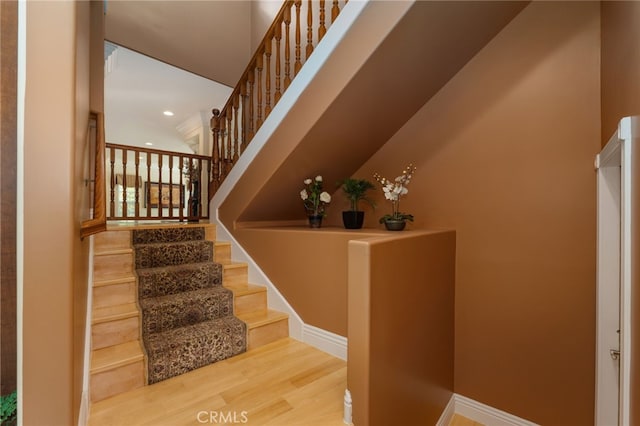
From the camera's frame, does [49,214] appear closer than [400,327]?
Yes

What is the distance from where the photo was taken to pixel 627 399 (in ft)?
3.42

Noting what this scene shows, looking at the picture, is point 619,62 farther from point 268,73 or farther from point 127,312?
point 127,312

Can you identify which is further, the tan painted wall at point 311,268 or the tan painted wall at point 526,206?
the tan painted wall at point 311,268

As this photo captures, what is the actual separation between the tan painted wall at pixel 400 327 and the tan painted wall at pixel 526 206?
0.72ft

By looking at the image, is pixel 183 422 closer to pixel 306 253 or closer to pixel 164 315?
pixel 164 315

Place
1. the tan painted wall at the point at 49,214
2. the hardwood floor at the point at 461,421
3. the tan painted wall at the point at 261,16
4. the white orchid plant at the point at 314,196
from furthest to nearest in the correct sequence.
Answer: the tan painted wall at the point at 261,16
the white orchid plant at the point at 314,196
the hardwood floor at the point at 461,421
the tan painted wall at the point at 49,214

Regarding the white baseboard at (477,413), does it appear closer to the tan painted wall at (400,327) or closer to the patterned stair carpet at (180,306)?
the tan painted wall at (400,327)

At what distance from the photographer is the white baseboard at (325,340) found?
6.98 feet

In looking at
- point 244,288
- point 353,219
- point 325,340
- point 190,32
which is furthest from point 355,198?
point 190,32

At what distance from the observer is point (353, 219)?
2520 millimetres

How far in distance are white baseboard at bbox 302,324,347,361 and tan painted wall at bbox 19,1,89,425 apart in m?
1.56

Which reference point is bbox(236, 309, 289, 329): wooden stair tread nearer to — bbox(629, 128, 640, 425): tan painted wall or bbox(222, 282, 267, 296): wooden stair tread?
bbox(222, 282, 267, 296): wooden stair tread

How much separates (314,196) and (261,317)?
114 centimetres

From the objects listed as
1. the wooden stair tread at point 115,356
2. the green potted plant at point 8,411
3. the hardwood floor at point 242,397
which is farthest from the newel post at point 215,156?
the green potted plant at point 8,411
